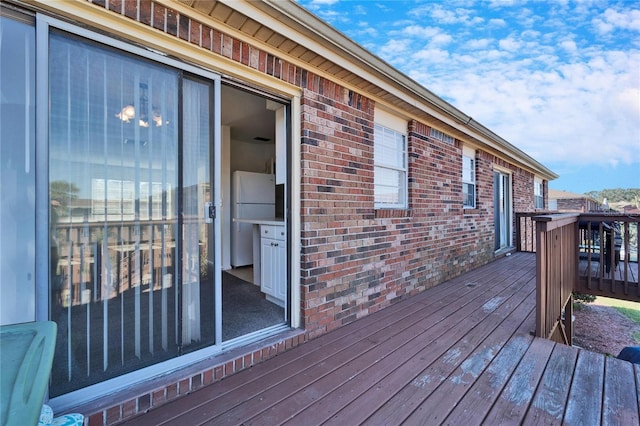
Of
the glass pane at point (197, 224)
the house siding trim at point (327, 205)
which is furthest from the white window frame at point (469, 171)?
the glass pane at point (197, 224)

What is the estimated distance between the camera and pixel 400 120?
414 cm

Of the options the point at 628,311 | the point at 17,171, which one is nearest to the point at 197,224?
the point at 17,171

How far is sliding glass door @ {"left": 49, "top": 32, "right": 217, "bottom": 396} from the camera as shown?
5.17 feet

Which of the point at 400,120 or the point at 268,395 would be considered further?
the point at 400,120

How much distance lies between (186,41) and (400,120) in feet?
9.94

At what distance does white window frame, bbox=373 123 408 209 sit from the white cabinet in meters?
1.33

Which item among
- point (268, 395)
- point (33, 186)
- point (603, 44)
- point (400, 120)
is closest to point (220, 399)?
point (268, 395)

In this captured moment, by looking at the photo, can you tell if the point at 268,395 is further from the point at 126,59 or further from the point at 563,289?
the point at 563,289

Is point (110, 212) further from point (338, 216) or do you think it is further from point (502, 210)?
point (502, 210)

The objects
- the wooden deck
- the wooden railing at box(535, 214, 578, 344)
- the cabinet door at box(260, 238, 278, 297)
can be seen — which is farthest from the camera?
the cabinet door at box(260, 238, 278, 297)

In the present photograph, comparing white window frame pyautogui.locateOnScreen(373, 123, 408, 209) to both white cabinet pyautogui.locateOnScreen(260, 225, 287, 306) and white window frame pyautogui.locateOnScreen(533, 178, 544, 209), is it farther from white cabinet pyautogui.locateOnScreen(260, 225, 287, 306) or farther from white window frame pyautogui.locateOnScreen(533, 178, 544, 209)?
white window frame pyautogui.locateOnScreen(533, 178, 544, 209)

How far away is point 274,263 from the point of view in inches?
136

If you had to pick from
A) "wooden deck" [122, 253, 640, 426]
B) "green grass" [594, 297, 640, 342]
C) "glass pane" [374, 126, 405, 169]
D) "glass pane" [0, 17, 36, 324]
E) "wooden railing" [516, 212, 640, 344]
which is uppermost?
"glass pane" [374, 126, 405, 169]

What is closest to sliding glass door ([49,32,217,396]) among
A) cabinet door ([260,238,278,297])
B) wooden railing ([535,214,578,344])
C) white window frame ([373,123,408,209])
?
cabinet door ([260,238,278,297])
